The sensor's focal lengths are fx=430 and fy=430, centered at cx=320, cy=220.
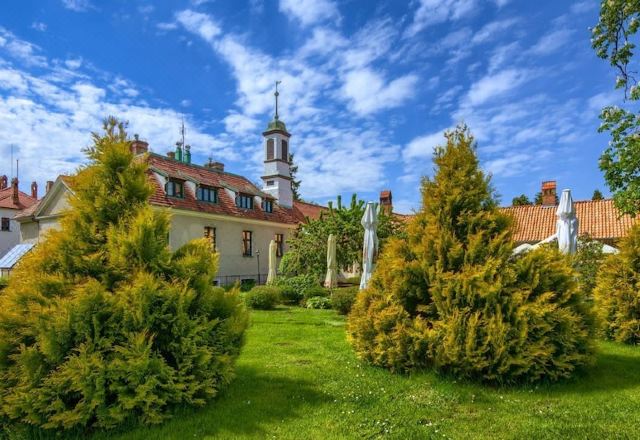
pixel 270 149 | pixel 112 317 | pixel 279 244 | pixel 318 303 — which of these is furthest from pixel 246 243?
pixel 112 317

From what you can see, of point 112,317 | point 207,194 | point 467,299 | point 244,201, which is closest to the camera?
point 112,317

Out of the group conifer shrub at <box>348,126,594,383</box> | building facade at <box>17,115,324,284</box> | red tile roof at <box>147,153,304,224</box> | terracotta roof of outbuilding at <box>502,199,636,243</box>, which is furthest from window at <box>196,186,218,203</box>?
conifer shrub at <box>348,126,594,383</box>

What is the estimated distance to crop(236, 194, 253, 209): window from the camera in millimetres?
29173

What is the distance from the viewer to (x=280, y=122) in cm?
3353

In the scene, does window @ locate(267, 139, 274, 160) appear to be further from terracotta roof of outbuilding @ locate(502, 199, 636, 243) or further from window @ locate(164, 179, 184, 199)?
terracotta roof of outbuilding @ locate(502, 199, 636, 243)

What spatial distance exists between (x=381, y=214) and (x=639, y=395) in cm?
1886

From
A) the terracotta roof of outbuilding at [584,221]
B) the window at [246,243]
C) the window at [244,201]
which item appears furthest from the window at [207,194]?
the terracotta roof of outbuilding at [584,221]

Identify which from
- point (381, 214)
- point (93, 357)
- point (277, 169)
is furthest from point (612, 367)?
point (277, 169)

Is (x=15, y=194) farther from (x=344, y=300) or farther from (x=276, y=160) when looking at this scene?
(x=344, y=300)

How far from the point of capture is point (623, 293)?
805cm

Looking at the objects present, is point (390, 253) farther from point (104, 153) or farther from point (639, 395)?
point (104, 153)

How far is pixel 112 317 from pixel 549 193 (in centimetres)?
3203

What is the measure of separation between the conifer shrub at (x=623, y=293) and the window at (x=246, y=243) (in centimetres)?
2296

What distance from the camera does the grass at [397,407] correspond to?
165 inches
